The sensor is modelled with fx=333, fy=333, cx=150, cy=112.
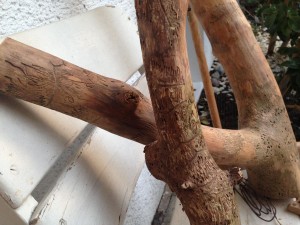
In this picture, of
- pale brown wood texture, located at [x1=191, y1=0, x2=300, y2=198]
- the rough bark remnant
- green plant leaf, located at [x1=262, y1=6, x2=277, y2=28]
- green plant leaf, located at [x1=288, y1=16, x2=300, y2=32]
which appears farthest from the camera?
green plant leaf, located at [x1=262, y1=6, x2=277, y2=28]

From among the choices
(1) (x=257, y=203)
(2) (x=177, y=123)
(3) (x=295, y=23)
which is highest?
(2) (x=177, y=123)

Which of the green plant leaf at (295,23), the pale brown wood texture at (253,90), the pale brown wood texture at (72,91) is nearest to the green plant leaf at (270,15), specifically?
the green plant leaf at (295,23)

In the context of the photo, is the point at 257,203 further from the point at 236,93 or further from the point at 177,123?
the point at 177,123

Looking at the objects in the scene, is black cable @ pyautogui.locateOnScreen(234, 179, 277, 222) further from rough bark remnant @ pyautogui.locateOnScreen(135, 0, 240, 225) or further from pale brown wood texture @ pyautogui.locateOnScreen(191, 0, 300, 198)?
rough bark remnant @ pyautogui.locateOnScreen(135, 0, 240, 225)

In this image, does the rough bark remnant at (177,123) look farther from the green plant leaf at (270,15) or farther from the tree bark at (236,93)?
the green plant leaf at (270,15)

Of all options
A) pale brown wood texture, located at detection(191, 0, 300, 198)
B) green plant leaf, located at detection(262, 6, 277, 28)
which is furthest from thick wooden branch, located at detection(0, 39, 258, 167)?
green plant leaf, located at detection(262, 6, 277, 28)

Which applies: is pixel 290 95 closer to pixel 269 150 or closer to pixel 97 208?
pixel 269 150

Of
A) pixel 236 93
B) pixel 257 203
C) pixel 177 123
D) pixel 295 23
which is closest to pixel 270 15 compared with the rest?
pixel 295 23
